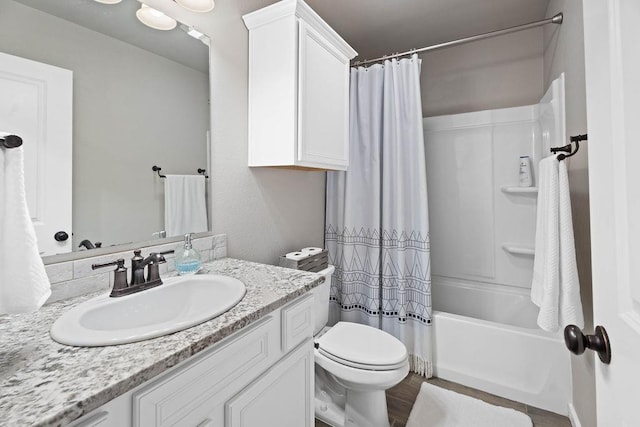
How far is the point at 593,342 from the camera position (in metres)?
0.58

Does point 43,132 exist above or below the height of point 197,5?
below

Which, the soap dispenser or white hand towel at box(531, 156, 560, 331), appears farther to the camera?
white hand towel at box(531, 156, 560, 331)

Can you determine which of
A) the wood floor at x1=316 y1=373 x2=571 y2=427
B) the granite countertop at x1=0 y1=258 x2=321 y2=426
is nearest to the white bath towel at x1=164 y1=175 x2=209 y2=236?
the granite countertop at x1=0 y1=258 x2=321 y2=426

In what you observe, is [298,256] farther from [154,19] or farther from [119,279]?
[154,19]

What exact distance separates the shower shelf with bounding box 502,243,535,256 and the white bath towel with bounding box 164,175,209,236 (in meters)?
2.20

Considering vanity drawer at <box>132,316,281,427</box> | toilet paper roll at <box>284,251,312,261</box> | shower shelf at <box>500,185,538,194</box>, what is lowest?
vanity drawer at <box>132,316,281,427</box>

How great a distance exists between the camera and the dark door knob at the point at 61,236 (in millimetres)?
930

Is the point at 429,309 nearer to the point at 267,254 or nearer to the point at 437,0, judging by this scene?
the point at 267,254

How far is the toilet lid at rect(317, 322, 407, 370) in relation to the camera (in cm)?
138

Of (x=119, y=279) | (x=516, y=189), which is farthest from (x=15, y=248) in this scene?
(x=516, y=189)

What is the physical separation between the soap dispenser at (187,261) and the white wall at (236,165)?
10.7 inches

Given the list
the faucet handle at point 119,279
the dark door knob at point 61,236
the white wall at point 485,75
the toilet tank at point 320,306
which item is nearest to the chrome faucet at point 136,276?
the faucet handle at point 119,279

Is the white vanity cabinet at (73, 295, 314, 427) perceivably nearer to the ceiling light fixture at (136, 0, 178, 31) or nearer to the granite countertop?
the granite countertop

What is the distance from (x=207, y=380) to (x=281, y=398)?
348 mm
